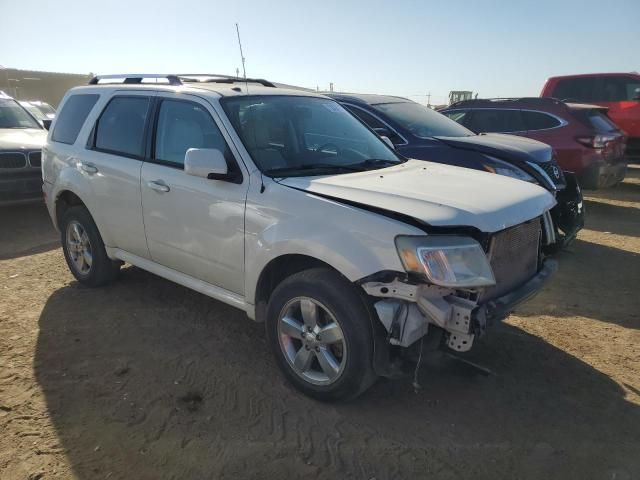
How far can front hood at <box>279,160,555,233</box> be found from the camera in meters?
2.71

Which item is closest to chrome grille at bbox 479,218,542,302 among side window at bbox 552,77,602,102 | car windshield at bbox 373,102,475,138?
car windshield at bbox 373,102,475,138

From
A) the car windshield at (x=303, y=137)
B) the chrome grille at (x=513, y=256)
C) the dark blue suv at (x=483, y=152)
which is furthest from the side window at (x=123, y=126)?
the chrome grille at (x=513, y=256)

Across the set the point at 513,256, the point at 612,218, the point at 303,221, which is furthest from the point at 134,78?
the point at 612,218

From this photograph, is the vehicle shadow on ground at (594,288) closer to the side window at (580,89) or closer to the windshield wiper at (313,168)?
the windshield wiper at (313,168)

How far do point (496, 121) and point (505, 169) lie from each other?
3521 mm

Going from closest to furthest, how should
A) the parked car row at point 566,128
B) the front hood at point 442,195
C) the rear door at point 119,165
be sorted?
the front hood at point 442,195
the rear door at point 119,165
the parked car row at point 566,128

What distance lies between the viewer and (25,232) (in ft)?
23.6

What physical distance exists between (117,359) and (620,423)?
3.26 metres

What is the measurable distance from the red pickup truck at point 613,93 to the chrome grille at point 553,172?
6029 mm

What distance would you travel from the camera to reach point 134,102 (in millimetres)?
4254

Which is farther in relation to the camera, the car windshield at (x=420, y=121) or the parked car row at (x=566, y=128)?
the parked car row at (x=566, y=128)

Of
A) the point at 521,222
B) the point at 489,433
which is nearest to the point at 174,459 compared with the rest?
the point at 489,433

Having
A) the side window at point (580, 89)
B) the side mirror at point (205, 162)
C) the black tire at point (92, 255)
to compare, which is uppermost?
the side window at point (580, 89)

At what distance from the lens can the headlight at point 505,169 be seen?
229 inches
